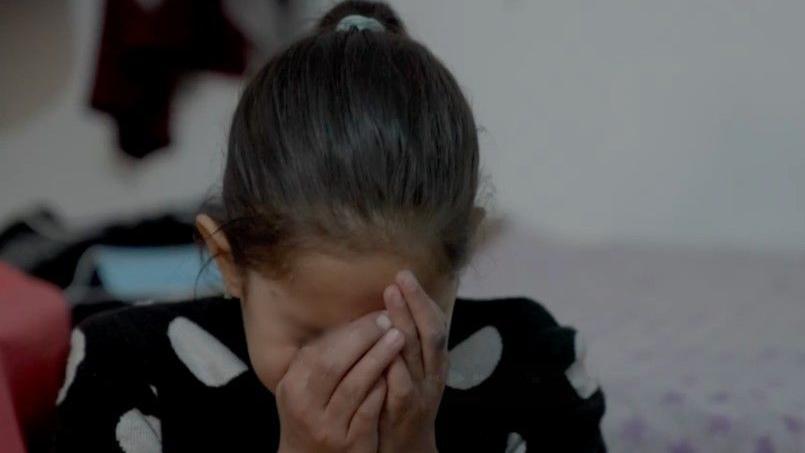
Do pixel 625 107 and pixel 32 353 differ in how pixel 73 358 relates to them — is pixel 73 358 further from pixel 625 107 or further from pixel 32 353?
pixel 625 107

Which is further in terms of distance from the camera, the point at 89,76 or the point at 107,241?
the point at 89,76

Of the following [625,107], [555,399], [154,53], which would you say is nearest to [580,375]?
[555,399]

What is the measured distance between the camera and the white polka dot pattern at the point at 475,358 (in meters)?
0.86

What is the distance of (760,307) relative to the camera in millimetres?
1299

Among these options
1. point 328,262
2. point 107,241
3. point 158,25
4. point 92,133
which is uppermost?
point 328,262

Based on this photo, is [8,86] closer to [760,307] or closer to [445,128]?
[760,307]

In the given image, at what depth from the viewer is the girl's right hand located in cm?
63

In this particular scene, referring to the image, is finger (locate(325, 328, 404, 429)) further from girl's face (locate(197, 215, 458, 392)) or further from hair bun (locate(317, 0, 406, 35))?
hair bun (locate(317, 0, 406, 35))

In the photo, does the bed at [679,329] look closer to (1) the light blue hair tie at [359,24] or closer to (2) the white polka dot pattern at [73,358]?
(1) the light blue hair tie at [359,24]

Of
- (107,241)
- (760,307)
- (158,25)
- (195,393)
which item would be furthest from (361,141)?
(158,25)

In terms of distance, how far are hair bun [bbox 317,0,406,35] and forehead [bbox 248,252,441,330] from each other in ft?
0.59

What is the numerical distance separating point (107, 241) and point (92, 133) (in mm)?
876

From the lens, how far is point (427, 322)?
640 millimetres

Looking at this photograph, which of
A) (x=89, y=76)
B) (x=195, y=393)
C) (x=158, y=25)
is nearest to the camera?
(x=195, y=393)
